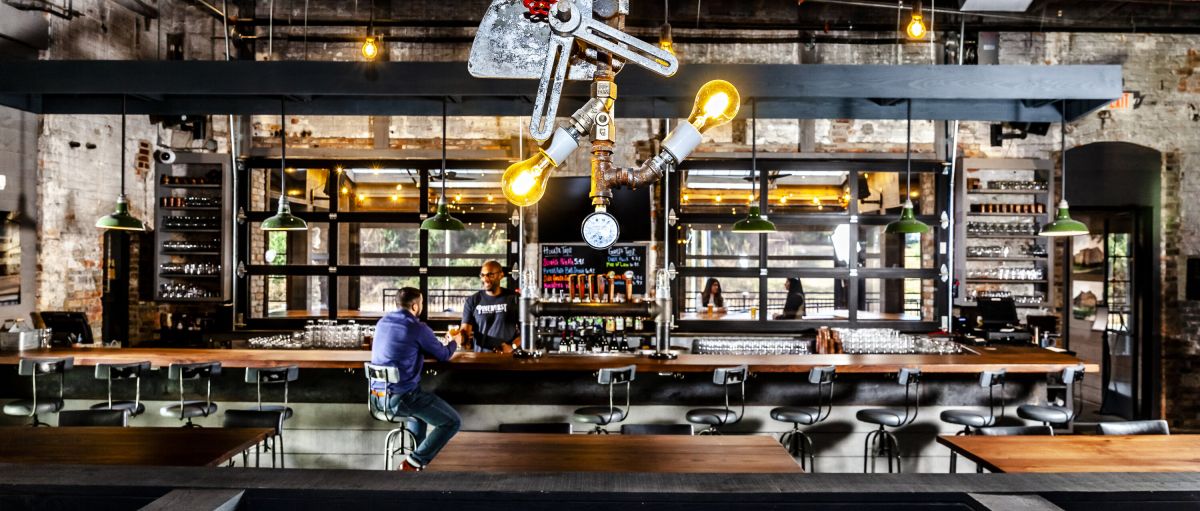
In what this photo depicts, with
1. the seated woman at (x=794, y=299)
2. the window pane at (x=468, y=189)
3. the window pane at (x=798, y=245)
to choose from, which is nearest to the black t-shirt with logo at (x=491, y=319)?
the window pane at (x=468, y=189)

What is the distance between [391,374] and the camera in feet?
13.6

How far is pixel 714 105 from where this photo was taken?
2715 millimetres

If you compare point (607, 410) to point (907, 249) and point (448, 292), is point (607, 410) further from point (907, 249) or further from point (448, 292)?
point (448, 292)

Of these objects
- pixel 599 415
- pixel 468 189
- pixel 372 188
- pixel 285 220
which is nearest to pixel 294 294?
pixel 372 188

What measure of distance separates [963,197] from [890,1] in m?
2.38

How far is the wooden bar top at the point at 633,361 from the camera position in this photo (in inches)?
186

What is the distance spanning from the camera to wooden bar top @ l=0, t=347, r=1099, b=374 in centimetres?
Answer: 473

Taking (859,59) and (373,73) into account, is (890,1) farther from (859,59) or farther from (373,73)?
(373,73)

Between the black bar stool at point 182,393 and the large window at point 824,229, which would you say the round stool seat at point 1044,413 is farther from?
the black bar stool at point 182,393

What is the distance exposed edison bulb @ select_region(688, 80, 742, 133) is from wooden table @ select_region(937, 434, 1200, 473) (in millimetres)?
1837

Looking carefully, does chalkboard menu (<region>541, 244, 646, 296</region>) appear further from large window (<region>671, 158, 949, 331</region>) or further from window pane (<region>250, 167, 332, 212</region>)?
window pane (<region>250, 167, 332, 212</region>)

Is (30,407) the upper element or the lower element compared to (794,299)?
lower

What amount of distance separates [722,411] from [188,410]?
147 inches

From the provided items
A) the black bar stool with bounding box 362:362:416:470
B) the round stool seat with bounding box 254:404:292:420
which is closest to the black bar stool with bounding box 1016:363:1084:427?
the black bar stool with bounding box 362:362:416:470
